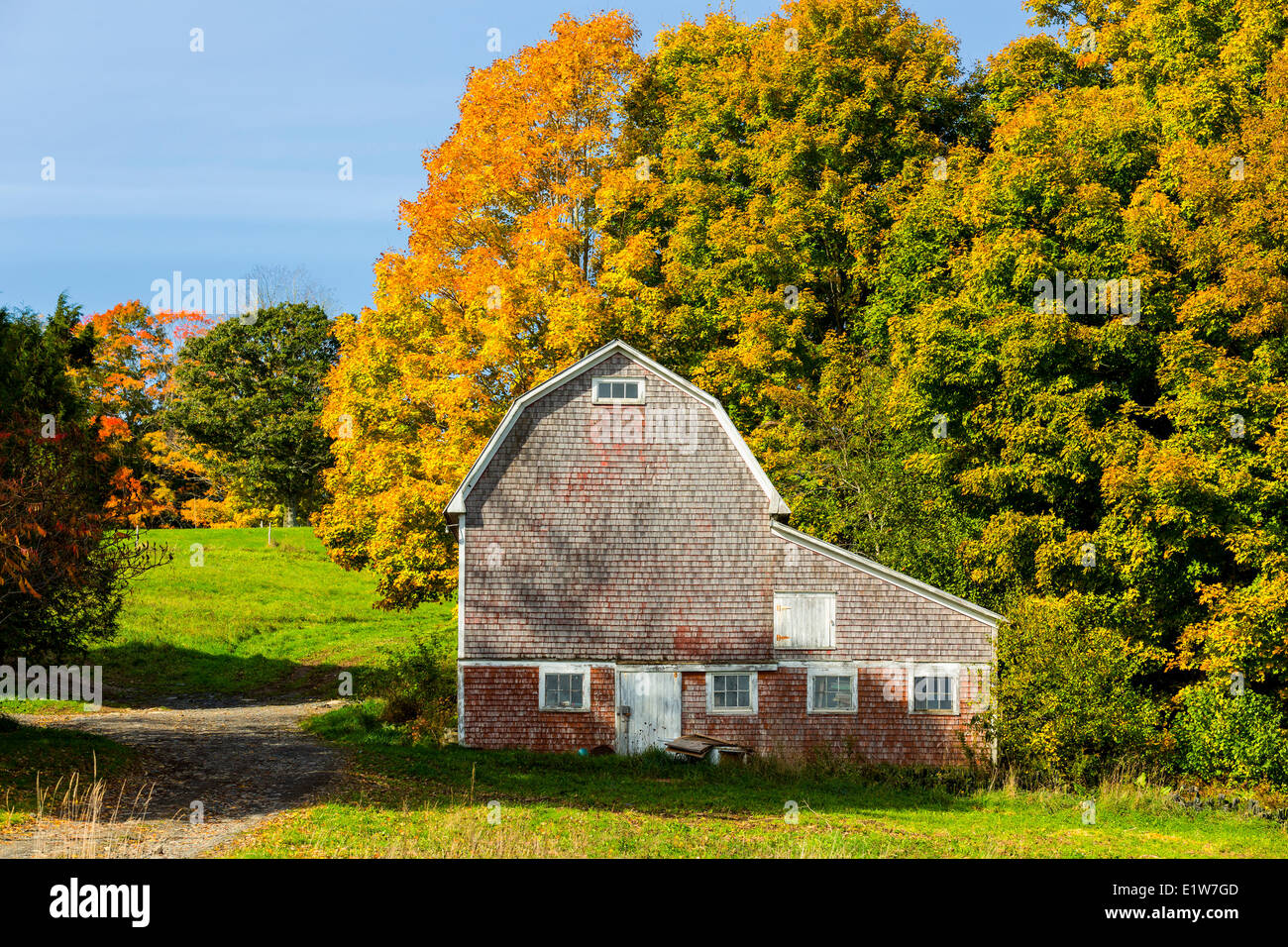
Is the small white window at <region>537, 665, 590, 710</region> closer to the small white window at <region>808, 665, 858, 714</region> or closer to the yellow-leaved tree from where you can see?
the small white window at <region>808, 665, 858, 714</region>

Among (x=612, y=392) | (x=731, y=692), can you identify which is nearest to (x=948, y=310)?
(x=612, y=392)

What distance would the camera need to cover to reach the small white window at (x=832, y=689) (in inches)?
1038

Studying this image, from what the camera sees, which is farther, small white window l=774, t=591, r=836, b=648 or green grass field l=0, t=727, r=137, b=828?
small white window l=774, t=591, r=836, b=648

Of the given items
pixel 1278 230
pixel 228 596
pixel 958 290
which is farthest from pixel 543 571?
pixel 228 596

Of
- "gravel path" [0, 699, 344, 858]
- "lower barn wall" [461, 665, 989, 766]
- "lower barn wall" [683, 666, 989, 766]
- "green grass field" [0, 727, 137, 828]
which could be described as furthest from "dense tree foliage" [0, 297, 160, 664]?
"lower barn wall" [683, 666, 989, 766]

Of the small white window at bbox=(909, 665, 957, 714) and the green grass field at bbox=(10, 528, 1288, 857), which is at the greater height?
the small white window at bbox=(909, 665, 957, 714)

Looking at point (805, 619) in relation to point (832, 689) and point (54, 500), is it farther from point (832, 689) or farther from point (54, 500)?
point (54, 500)

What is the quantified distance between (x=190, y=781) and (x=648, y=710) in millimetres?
10005

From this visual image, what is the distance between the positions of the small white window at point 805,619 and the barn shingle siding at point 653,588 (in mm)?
150

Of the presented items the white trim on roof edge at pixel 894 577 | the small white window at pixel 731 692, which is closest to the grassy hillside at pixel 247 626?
the small white window at pixel 731 692

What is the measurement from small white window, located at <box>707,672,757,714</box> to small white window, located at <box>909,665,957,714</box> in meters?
3.61

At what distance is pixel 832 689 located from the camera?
2645 cm

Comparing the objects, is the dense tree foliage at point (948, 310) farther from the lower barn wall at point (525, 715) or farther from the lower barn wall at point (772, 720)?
the lower barn wall at point (525, 715)

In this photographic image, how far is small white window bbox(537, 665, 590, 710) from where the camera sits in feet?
86.9
